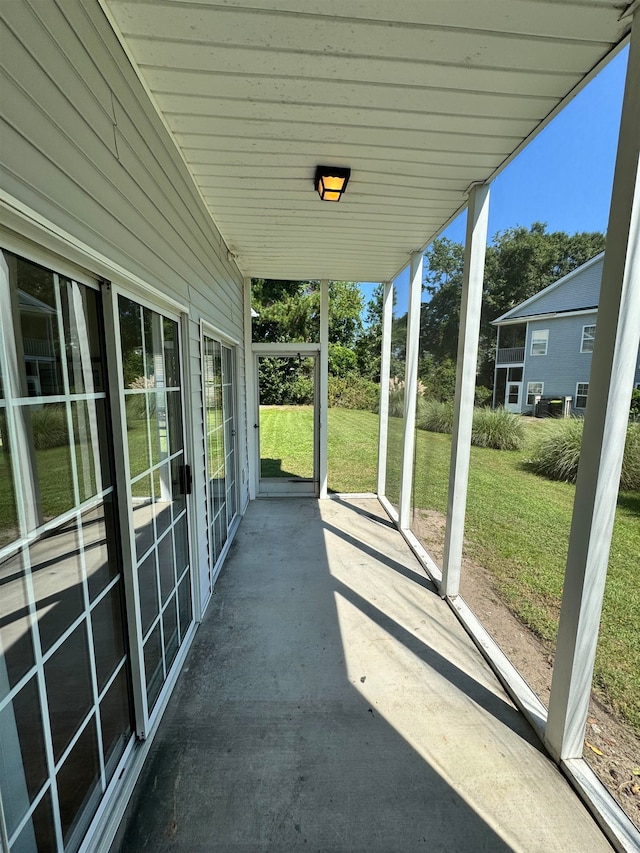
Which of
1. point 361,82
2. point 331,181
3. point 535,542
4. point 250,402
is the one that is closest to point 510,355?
point 535,542

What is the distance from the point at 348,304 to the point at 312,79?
5834 millimetres

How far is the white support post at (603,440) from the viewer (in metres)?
1.22

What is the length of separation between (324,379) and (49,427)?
3.98m

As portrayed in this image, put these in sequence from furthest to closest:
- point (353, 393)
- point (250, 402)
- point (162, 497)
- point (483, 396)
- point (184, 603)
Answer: point (353, 393) < point (250, 402) < point (483, 396) < point (184, 603) < point (162, 497)

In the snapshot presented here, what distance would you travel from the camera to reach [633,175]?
1.21 meters

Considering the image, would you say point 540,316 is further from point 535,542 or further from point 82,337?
point 82,337

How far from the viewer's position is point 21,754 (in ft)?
2.76

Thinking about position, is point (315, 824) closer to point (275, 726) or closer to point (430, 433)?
point (275, 726)

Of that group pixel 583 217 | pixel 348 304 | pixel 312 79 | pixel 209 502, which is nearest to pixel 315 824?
pixel 209 502

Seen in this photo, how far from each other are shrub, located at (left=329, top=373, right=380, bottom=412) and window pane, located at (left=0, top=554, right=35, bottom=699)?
467cm

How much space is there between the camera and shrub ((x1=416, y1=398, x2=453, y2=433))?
2.96 metres

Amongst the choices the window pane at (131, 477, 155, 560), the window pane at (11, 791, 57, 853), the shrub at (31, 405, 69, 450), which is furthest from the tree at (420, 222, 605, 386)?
the window pane at (11, 791, 57, 853)

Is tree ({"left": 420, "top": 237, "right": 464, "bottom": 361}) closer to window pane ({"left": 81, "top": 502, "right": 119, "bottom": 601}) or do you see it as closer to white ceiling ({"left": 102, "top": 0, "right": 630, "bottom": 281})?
white ceiling ({"left": 102, "top": 0, "right": 630, "bottom": 281})

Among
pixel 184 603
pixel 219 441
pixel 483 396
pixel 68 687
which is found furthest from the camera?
pixel 219 441
